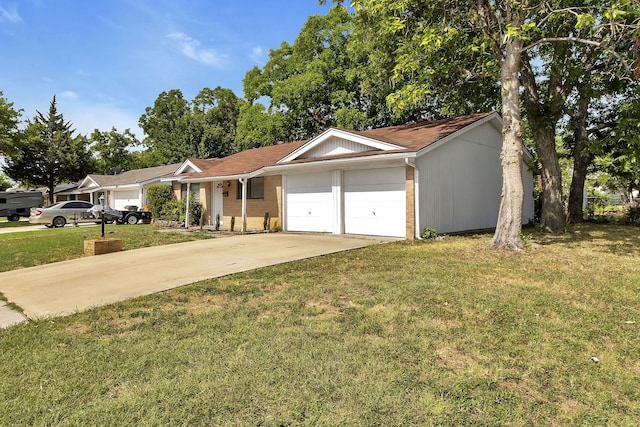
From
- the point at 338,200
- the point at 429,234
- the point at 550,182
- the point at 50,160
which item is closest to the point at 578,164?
the point at 550,182

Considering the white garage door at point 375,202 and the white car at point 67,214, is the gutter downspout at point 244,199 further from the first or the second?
the white car at point 67,214

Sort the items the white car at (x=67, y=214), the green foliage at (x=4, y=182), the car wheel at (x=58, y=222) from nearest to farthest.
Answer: the white car at (x=67, y=214) < the car wheel at (x=58, y=222) < the green foliage at (x=4, y=182)

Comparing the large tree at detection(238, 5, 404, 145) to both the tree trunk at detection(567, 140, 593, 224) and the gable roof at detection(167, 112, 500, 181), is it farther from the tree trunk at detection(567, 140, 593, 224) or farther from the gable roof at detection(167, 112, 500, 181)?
the tree trunk at detection(567, 140, 593, 224)

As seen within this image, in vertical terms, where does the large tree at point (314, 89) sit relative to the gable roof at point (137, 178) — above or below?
above

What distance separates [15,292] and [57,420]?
475 centimetres

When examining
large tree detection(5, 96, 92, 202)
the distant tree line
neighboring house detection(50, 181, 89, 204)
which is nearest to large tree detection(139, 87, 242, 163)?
the distant tree line

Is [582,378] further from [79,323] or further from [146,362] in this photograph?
[79,323]

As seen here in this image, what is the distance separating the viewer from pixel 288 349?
11.4ft

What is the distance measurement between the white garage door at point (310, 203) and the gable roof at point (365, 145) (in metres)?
Answer: 0.85

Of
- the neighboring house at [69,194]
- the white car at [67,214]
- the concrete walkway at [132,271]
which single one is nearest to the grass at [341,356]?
the concrete walkway at [132,271]

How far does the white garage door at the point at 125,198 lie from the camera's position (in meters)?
28.0

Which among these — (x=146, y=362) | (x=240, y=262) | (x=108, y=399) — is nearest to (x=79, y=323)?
(x=146, y=362)

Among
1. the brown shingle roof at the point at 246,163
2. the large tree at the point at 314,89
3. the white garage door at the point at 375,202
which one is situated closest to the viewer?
the white garage door at the point at 375,202

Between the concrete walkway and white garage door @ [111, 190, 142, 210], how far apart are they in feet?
65.3
